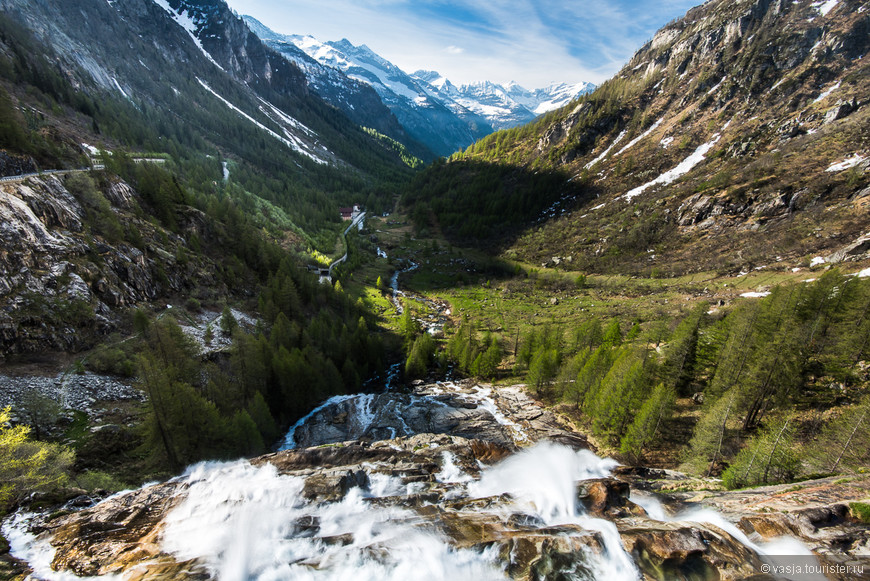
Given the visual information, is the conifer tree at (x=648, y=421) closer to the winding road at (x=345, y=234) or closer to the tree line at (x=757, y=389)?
the tree line at (x=757, y=389)

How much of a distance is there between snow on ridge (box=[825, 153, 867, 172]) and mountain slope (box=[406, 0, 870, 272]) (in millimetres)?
216

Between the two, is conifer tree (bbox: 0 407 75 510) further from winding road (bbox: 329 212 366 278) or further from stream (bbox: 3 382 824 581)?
winding road (bbox: 329 212 366 278)

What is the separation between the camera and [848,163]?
82.0 m

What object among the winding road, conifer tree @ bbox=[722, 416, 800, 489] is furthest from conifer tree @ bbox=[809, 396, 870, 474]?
the winding road

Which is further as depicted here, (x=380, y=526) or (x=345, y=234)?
(x=345, y=234)

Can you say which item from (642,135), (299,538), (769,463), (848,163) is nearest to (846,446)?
(769,463)

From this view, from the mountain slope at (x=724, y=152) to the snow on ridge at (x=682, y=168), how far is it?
0.56 m

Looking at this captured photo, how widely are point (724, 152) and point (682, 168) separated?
11.7 m

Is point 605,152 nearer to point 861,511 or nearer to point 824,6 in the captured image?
point 824,6

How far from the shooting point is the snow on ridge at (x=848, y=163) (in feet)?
264

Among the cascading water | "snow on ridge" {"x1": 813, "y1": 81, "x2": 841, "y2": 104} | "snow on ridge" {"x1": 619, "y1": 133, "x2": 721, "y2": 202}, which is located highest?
"snow on ridge" {"x1": 813, "y1": 81, "x2": 841, "y2": 104}

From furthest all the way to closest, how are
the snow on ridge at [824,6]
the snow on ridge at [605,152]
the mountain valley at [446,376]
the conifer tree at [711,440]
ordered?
the snow on ridge at [605,152] → the snow on ridge at [824,6] → the conifer tree at [711,440] → the mountain valley at [446,376]

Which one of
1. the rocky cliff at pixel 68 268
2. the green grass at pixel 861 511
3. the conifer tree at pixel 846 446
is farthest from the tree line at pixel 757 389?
the rocky cliff at pixel 68 268

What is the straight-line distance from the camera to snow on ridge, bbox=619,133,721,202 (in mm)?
Answer: 119750
